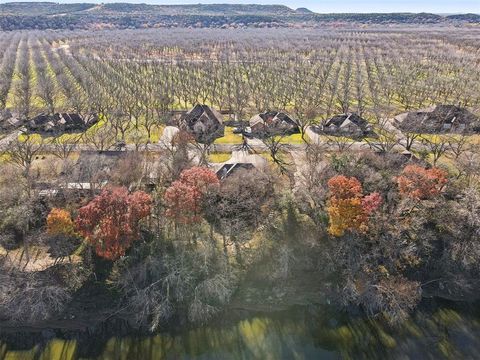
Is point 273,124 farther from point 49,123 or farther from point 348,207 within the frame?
point 49,123

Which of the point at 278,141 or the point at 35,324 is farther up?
the point at 278,141

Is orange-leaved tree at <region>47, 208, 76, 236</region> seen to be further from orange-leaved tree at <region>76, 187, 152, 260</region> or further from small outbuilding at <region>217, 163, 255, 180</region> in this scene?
small outbuilding at <region>217, 163, 255, 180</region>

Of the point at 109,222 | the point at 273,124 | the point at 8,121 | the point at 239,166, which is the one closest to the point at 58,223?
the point at 109,222

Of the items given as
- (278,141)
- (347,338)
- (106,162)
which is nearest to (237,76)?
(278,141)

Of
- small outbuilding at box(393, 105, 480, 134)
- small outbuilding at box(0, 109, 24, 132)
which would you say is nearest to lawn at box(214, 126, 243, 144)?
small outbuilding at box(393, 105, 480, 134)

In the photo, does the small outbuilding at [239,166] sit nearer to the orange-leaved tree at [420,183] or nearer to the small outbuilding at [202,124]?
the small outbuilding at [202,124]

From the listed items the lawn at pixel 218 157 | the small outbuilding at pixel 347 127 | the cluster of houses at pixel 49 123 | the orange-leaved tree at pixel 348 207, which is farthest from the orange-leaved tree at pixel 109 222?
the small outbuilding at pixel 347 127

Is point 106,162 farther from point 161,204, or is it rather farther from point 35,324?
point 35,324
